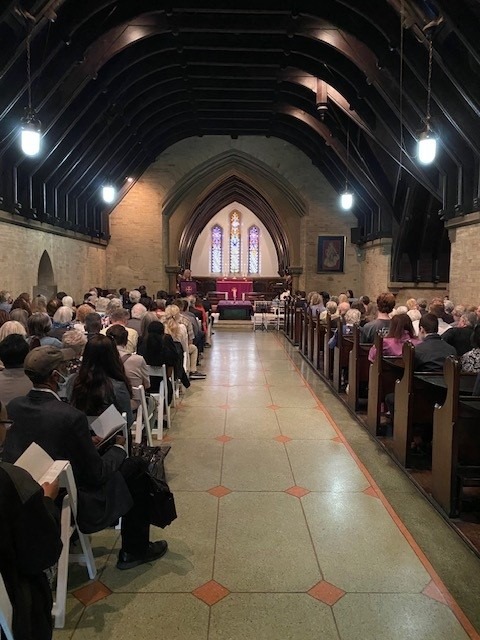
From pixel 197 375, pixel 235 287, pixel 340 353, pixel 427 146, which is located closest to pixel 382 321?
pixel 340 353

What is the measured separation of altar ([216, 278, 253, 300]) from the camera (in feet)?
78.8

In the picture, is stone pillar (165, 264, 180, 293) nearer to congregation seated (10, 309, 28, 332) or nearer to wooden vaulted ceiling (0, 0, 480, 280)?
wooden vaulted ceiling (0, 0, 480, 280)

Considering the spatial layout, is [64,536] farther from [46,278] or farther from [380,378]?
[46,278]

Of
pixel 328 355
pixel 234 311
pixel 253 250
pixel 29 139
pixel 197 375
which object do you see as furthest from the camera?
pixel 253 250

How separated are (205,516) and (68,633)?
133 cm

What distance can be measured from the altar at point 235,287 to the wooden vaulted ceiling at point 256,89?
9358 millimetres

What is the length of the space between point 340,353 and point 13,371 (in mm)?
4714

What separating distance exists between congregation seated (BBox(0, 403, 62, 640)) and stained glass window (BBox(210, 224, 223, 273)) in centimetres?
2788

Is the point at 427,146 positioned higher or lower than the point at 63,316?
higher

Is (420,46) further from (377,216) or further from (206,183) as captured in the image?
(206,183)

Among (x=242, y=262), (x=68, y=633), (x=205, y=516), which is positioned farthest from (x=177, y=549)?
(x=242, y=262)

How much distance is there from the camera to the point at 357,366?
6.04 m

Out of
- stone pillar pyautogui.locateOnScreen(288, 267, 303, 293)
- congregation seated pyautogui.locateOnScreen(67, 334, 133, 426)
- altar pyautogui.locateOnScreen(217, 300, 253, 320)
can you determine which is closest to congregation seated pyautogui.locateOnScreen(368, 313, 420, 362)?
congregation seated pyautogui.locateOnScreen(67, 334, 133, 426)

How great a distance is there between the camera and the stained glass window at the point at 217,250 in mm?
29312
